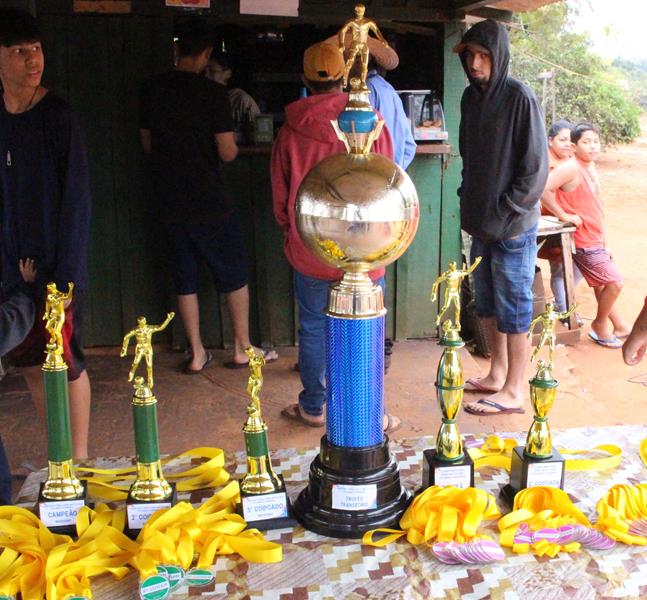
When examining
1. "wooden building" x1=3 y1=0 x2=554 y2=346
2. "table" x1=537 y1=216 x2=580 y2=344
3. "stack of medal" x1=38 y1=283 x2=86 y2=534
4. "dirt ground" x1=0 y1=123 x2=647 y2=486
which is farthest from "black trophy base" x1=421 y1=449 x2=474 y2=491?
"table" x1=537 y1=216 x2=580 y2=344

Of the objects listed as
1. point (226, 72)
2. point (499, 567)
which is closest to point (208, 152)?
point (226, 72)

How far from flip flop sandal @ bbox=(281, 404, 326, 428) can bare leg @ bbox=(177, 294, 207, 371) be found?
81 cm

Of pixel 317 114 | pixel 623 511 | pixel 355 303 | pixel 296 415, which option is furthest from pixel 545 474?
pixel 296 415

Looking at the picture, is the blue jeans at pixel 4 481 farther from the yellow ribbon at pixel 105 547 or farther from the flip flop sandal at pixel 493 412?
the flip flop sandal at pixel 493 412

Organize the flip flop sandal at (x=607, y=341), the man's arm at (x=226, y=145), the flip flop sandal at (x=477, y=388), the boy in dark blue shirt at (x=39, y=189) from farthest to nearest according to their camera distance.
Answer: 1. the flip flop sandal at (x=607, y=341)
2. the flip flop sandal at (x=477, y=388)
3. the man's arm at (x=226, y=145)
4. the boy in dark blue shirt at (x=39, y=189)

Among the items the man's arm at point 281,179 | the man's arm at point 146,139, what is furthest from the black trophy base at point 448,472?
the man's arm at point 146,139

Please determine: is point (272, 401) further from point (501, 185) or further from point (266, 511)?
point (266, 511)

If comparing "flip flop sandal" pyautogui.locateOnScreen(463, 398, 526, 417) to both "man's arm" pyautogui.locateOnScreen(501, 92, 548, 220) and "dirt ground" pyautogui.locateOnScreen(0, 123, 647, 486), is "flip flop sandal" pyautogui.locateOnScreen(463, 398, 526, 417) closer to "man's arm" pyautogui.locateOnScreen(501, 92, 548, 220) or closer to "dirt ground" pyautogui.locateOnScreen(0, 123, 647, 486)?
"dirt ground" pyautogui.locateOnScreen(0, 123, 647, 486)

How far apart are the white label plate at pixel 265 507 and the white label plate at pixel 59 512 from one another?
299 mm

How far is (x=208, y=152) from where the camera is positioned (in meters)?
3.81

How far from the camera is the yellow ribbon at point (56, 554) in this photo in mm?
1167

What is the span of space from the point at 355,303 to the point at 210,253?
2801 mm

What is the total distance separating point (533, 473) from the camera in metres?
1.40

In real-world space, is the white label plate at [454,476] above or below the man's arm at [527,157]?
below
